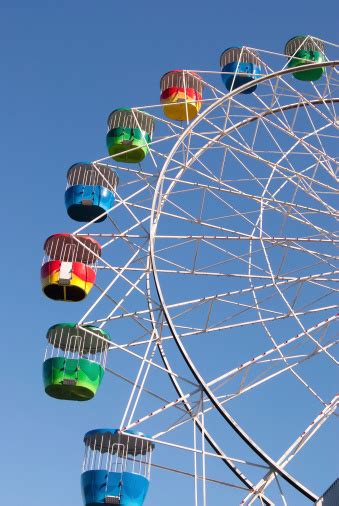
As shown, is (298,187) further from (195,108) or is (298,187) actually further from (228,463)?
(228,463)

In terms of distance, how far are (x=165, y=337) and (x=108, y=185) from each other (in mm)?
3907

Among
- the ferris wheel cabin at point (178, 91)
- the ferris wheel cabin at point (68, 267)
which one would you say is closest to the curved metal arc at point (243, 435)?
the ferris wheel cabin at point (68, 267)

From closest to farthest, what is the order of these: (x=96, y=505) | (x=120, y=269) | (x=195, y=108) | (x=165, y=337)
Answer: (x=96, y=505), (x=165, y=337), (x=120, y=269), (x=195, y=108)

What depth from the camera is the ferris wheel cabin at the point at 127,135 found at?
20.6 m

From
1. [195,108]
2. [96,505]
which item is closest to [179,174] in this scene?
[195,108]

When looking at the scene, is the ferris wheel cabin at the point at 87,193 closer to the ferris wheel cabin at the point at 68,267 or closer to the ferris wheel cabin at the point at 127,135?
the ferris wheel cabin at the point at 127,135

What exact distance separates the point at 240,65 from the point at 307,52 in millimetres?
1457

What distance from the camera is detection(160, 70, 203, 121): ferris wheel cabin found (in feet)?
69.8

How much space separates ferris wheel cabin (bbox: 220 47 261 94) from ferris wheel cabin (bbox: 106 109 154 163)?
219cm

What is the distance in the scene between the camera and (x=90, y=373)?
17.5 metres

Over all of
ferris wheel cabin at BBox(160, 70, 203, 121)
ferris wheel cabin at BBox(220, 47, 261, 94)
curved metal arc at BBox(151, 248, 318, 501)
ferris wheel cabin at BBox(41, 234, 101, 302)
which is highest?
ferris wheel cabin at BBox(220, 47, 261, 94)

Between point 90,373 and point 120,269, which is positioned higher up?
point 120,269

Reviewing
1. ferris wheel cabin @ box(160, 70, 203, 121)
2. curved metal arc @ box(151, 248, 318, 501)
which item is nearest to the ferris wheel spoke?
curved metal arc @ box(151, 248, 318, 501)

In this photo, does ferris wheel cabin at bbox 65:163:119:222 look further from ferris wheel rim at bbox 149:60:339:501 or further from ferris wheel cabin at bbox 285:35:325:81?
ferris wheel cabin at bbox 285:35:325:81
